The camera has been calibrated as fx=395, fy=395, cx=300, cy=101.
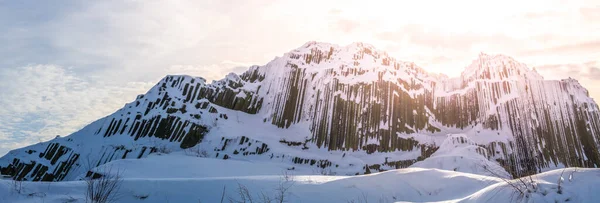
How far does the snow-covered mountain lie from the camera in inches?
4156

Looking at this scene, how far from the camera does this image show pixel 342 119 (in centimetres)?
11706

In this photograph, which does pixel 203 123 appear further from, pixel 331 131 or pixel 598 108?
pixel 598 108

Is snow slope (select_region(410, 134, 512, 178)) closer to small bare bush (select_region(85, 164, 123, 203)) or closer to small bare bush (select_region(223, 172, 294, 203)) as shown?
small bare bush (select_region(223, 172, 294, 203))

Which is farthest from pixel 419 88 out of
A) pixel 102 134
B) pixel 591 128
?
pixel 102 134

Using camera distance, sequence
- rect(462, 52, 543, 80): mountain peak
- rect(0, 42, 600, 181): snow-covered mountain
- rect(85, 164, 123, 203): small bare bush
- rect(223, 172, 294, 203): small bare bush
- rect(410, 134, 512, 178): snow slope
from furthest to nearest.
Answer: rect(462, 52, 543, 80): mountain peak < rect(0, 42, 600, 181): snow-covered mountain < rect(410, 134, 512, 178): snow slope < rect(223, 172, 294, 203): small bare bush < rect(85, 164, 123, 203): small bare bush

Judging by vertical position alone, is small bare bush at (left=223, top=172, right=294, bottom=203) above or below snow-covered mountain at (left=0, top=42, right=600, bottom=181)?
below

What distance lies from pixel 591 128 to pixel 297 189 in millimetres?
114735

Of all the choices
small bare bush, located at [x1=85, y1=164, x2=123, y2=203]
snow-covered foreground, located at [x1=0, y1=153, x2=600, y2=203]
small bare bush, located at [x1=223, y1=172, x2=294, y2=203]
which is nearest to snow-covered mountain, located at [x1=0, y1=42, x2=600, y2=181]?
snow-covered foreground, located at [x1=0, y1=153, x2=600, y2=203]

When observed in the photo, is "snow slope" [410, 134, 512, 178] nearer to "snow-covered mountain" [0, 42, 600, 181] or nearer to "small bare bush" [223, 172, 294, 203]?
"snow-covered mountain" [0, 42, 600, 181]

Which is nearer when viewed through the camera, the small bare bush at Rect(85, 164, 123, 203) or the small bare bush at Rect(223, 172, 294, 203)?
the small bare bush at Rect(85, 164, 123, 203)

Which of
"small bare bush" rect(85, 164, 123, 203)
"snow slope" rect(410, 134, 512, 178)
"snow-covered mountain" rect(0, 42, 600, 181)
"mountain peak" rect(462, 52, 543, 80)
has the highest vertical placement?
"mountain peak" rect(462, 52, 543, 80)

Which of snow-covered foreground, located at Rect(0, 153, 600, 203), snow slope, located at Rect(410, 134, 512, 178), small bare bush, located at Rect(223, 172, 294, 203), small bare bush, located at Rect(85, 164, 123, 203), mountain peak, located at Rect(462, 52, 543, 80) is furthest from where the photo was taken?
mountain peak, located at Rect(462, 52, 543, 80)

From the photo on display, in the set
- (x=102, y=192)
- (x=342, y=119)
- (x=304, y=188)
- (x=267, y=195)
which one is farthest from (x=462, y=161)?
(x=102, y=192)

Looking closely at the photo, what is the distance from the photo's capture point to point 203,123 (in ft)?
380
